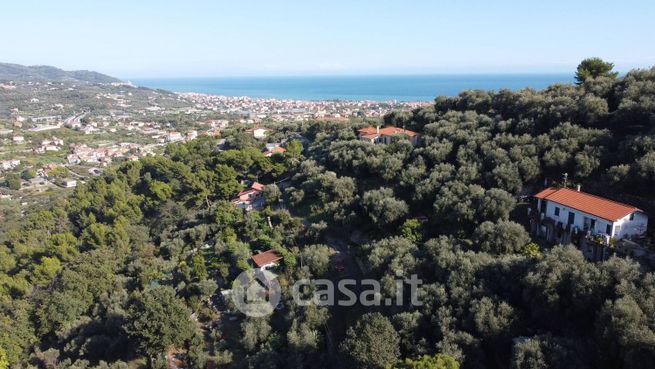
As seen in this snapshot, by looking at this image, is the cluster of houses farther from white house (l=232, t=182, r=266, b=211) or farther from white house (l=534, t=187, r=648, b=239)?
white house (l=534, t=187, r=648, b=239)

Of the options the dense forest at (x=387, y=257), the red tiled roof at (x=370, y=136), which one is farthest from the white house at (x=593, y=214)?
the red tiled roof at (x=370, y=136)

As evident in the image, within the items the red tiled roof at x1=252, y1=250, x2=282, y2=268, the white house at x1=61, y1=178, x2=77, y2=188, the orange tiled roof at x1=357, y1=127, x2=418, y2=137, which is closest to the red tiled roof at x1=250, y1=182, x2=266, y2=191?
the orange tiled roof at x1=357, y1=127, x2=418, y2=137

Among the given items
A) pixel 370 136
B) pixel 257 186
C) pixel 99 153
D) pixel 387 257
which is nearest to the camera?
pixel 387 257

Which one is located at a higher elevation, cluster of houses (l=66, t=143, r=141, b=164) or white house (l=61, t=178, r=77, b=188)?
cluster of houses (l=66, t=143, r=141, b=164)

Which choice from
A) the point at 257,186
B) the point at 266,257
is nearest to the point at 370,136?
the point at 257,186

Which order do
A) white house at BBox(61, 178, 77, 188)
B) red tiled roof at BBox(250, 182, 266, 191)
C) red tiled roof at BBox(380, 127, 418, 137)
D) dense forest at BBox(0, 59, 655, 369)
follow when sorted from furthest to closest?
white house at BBox(61, 178, 77, 188)
red tiled roof at BBox(250, 182, 266, 191)
red tiled roof at BBox(380, 127, 418, 137)
dense forest at BBox(0, 59, 655, 369)

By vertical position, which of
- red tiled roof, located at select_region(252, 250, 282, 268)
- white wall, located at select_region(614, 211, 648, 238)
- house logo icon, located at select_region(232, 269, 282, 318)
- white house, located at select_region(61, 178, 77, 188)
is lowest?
white house, located at select_region(61, 178, 77, 188)

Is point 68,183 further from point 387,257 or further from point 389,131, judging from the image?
point 387,257

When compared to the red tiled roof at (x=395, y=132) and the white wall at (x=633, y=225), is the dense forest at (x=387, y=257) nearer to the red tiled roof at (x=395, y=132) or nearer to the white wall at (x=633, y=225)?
the white wall at (x=633, y=225)
